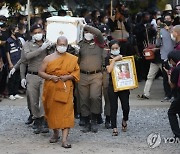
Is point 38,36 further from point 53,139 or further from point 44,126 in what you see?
point 53,139

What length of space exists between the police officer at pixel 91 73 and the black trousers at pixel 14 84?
3.60 m

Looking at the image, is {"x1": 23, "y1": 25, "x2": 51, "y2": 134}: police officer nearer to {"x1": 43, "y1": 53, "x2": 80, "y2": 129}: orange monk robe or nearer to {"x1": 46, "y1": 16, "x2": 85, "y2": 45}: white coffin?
{"x1": 46, "y1": 16, "x2": 85, "y2": 45}: white coffin

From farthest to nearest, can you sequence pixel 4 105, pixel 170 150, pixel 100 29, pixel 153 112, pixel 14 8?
pixel 14 8
pixel 4 105
pixel 153 112
pixel 100 29
pixel 170 150

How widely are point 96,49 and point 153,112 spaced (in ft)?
8.09

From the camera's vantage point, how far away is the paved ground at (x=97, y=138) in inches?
303

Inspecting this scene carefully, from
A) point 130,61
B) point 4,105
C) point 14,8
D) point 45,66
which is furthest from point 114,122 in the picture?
point 14,8

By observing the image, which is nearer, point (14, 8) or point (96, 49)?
point (96, 49)

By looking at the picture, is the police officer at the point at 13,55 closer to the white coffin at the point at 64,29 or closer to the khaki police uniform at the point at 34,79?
the khaki police uniform at the point at 34,79

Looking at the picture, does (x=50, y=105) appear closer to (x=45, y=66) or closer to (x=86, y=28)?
(x=45, y=66)

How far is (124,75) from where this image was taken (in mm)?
8648

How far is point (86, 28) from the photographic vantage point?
8.64m

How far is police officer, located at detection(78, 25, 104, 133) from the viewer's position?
28.8 feet

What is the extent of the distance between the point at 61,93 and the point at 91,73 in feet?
3.72

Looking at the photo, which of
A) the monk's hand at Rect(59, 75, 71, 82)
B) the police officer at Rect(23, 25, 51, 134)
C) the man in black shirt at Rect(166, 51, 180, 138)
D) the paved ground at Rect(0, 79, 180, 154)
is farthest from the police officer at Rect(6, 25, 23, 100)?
the man in black shirt at Rect(166, 51, 180, 138)
